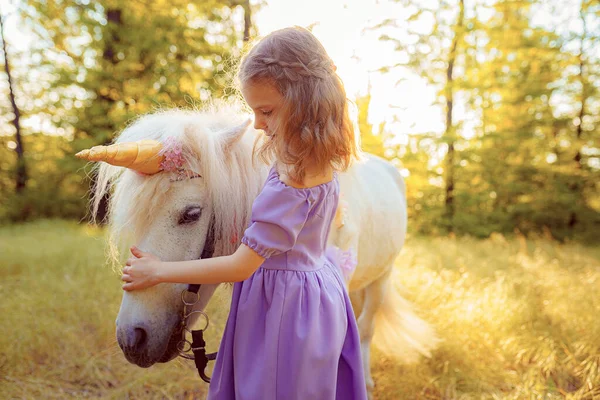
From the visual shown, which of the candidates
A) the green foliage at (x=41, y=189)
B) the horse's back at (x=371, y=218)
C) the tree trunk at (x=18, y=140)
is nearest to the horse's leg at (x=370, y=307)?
the horse's back at (x=371, y=218)

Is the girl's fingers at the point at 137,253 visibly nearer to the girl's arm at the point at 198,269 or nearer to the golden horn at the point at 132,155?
the girl's arm at the point at 198,269

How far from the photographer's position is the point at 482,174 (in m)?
10.7

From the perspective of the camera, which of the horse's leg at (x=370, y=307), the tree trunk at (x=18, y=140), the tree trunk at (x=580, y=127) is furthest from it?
the tree trunk at (x=18, y=140)

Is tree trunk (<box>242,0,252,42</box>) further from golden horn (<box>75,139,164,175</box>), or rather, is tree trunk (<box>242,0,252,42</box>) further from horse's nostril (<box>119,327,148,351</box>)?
horse's nostril (<box>119,327,148,351</box>)

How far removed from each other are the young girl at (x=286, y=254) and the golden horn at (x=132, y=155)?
292 mm

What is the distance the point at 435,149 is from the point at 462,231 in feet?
6.95

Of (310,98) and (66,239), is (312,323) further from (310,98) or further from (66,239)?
(66,239)

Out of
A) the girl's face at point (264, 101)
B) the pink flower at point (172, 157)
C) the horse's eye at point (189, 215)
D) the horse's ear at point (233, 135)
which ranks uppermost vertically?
the girl's face at point (264, 101)

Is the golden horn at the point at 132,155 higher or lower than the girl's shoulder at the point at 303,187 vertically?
higher

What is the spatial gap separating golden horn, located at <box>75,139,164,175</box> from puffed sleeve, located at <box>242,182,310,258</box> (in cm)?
44

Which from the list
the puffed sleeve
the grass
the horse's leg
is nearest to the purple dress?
the puffed sleeve

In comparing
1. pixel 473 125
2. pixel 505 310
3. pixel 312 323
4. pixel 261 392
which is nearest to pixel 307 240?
pixel 312 323

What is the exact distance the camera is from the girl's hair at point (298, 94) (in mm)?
1216

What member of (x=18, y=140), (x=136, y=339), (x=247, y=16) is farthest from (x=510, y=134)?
(x=18, y=140)
